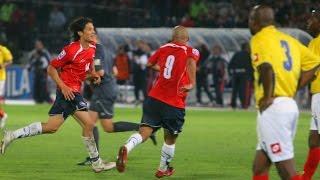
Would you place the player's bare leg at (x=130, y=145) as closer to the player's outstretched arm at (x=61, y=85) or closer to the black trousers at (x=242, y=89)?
the player's outstretched arm at (x=61, y=85)

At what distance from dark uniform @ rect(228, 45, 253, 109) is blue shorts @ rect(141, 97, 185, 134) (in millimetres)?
18695

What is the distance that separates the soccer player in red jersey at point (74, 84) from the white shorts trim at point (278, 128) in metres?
4.38

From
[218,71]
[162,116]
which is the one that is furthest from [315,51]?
[218,71]

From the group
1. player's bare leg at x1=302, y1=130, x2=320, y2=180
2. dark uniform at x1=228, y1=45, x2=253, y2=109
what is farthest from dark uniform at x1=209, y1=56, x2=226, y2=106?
player's bare leg at x1=302, y1=130, x2=320, y2=180

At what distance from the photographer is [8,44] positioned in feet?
124

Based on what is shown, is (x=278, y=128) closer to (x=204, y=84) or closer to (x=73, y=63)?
(x=73, y=63)

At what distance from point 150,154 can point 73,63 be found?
3516 mm

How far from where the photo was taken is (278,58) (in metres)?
9.40

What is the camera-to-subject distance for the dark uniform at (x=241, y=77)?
31828 mm

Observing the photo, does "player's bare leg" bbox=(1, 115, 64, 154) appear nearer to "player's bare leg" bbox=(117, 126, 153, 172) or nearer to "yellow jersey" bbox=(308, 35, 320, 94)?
"player's bare leg" bbox=(117, 126, 153, 172)

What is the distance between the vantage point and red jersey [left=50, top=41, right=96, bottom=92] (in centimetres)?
1330

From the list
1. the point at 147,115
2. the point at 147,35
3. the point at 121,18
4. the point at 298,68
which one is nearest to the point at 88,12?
the point at 121,18

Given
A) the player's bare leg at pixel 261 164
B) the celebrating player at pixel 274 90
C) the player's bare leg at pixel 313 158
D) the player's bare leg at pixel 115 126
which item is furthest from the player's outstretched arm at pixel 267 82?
the player's bare leg at pixel 115 126

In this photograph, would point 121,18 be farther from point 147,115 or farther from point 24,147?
point 147,115
